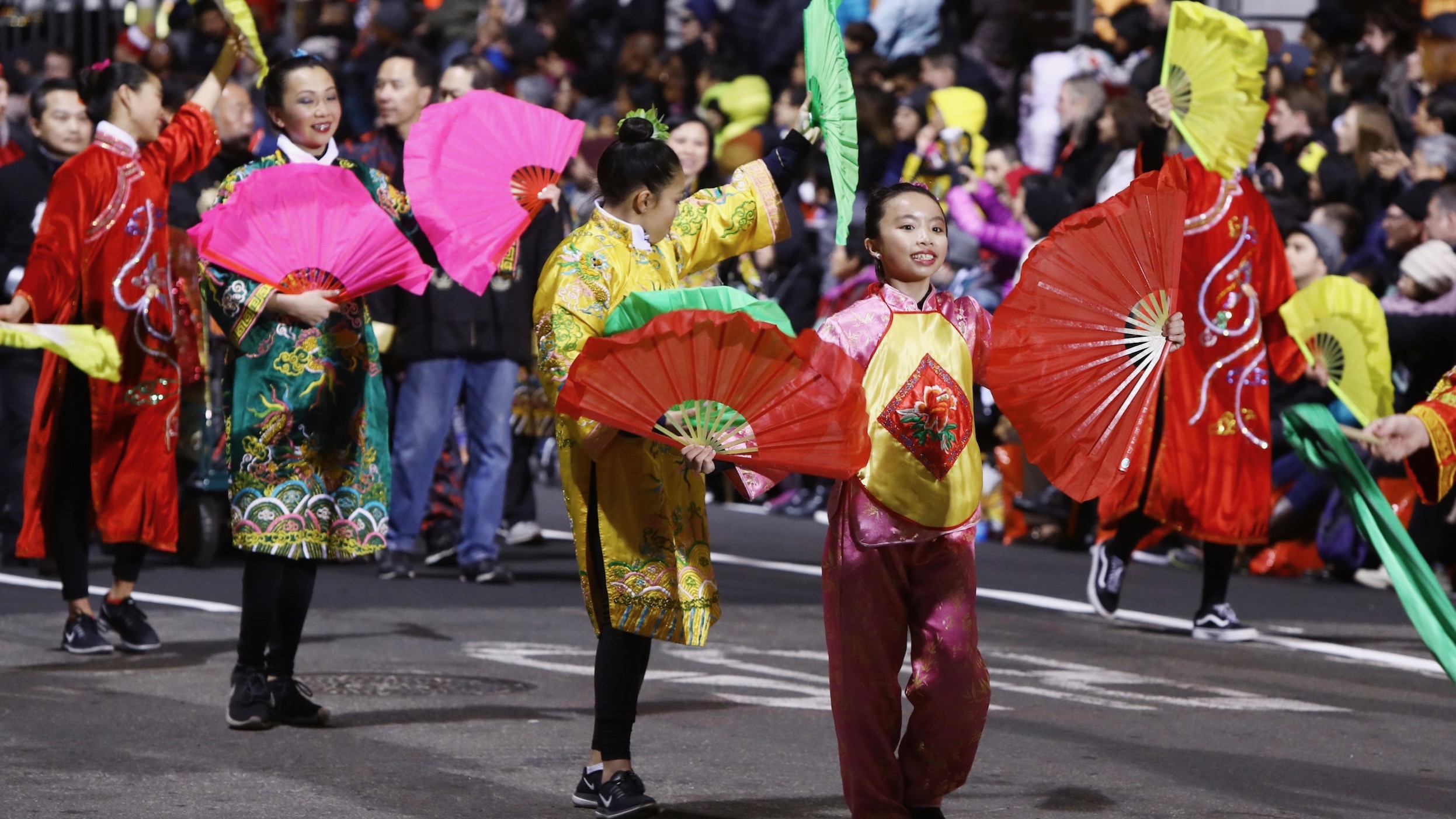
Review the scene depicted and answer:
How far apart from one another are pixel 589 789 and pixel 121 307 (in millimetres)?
3426

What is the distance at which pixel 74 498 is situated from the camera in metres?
8.57

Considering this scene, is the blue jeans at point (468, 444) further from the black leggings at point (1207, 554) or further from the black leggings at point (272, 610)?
the black leggings at point (272, 610)

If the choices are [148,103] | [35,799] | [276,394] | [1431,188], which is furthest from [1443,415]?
[1431,188]

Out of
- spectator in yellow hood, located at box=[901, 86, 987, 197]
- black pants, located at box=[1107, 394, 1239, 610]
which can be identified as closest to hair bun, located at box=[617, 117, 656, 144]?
black pants, located at box=[1107, 394, 1239, 610]

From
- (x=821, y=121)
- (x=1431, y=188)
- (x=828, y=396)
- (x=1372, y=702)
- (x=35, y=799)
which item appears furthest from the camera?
(x=1431, y=188)

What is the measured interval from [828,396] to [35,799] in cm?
232

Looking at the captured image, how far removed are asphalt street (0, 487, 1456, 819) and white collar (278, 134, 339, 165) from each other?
68.5 inches

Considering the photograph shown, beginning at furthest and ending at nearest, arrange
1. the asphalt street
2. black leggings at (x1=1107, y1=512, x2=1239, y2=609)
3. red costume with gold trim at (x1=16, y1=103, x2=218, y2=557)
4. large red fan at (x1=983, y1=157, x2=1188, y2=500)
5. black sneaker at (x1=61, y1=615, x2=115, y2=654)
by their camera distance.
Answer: black leggings at (x1=1107, y1=512, x2=1239, y2=609) → black sneaker at (x1=61, y1=615, x2=115, y2=654) → red costume with gold trim at (x1=16, y1=103, x2=218, y2=557) → the asphalt street → large red fan at (x1=983, y1=157, x2=1188, y2=500)

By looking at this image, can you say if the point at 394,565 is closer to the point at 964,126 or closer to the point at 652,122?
the point at 652,122

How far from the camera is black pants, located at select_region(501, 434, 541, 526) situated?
41.2 ft

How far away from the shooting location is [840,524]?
550 cm

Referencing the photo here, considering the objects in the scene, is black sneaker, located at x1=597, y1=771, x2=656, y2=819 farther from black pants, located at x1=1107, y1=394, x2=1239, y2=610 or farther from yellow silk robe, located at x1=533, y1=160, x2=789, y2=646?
black pants, located at x1=1107, y1=394, x2=1239, y2=610

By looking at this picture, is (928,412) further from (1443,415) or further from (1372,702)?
(1372,702)

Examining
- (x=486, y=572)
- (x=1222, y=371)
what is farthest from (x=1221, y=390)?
(x=486, y=572)
